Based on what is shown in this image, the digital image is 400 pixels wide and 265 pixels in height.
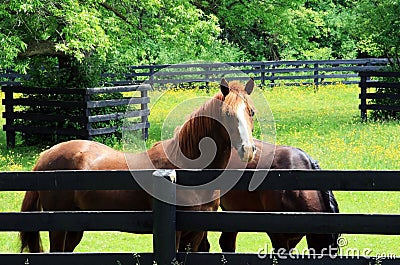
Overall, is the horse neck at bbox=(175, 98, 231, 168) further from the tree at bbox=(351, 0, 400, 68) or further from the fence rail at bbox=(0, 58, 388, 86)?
the fence rail at bbox=(0, 58, 388, 86)

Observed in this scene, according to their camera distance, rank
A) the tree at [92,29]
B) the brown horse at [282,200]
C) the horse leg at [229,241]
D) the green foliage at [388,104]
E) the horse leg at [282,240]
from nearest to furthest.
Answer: the brown horse at [282,200]
the horse leg at [282,240]
the horse leg at [229,241]
the tree at [92,29]
the green foliage at [388,104]

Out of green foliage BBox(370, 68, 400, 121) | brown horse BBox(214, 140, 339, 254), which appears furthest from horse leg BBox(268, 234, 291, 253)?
green foliage BBox(370, 68, 400, 121)

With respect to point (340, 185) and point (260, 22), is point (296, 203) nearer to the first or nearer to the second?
point (340, 185)

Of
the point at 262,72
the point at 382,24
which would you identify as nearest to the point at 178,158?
the point at 382,24

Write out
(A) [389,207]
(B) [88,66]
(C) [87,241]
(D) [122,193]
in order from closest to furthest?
(D) [122,193]
(C) [87,241]
(A) [389,207]
(B) [88,66]

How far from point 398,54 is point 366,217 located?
18389mm

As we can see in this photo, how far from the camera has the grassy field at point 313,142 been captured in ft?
28.1

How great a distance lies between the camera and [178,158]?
20.8 ft

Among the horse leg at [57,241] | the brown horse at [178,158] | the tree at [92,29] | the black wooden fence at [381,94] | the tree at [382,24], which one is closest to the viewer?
the brown horse at [178,158]

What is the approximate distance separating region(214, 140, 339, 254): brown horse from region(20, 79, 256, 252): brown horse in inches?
13.4

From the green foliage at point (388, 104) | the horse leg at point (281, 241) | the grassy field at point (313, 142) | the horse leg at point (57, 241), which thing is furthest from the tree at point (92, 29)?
the horse leg at point (281, 241)

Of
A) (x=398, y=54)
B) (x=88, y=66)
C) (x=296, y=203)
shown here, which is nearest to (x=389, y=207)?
(x=296, y=203)

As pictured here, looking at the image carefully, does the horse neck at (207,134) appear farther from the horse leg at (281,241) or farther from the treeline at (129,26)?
the treeline at (129,26)

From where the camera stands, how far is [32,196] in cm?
704
